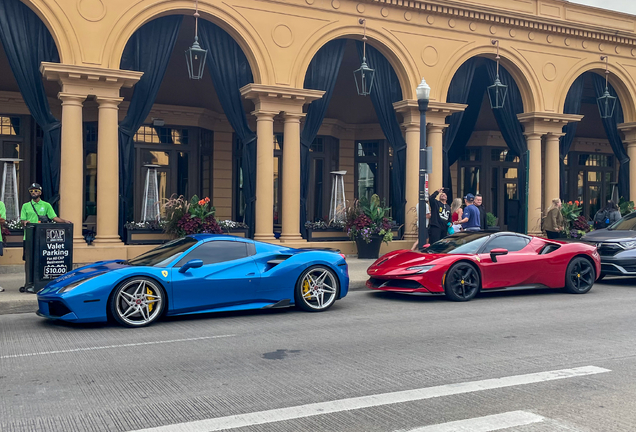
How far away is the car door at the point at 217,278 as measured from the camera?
8977mm

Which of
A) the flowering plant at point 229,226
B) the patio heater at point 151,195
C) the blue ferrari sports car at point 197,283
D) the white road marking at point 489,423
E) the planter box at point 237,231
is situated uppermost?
the patio heater at point 151,195

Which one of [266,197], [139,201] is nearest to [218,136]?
[139,201]

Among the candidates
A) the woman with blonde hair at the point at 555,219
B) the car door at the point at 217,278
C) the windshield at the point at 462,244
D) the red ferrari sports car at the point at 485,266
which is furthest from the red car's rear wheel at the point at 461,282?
the woman with blonde hair at the point at 555,219

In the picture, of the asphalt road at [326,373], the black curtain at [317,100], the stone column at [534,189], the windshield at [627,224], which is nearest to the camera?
the asphalt road at [326,373]

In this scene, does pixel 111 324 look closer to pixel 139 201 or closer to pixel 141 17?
pixel 141 17

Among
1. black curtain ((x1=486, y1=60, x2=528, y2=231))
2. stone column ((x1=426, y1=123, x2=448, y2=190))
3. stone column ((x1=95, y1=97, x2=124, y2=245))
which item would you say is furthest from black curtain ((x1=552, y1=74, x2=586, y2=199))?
stone column ((x1=95, y1=97, x2=124, y2=245))

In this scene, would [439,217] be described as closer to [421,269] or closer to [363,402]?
[421,269]

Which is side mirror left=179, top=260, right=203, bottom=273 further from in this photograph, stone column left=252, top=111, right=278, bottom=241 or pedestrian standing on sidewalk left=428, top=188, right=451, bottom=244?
pedestrian standing on sidewalk left=428, top=188, right=451, bottom=244

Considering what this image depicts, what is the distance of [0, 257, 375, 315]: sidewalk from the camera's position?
10117 mm

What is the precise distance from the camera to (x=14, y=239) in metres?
14.6

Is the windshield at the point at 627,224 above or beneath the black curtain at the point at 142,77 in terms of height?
beneath

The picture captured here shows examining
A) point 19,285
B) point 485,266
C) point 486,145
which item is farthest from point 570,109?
point 19,285

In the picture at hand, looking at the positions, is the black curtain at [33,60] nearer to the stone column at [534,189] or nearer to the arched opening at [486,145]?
the arched opening at [486,145]

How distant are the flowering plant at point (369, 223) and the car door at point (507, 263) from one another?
18.3 feet
